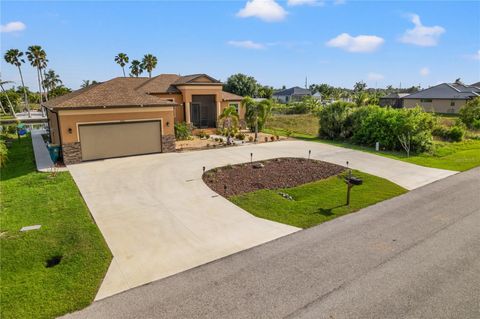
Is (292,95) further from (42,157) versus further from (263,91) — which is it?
(42,157)

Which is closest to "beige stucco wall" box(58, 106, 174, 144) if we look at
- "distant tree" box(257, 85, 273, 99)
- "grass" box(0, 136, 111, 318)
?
"grass" box(0, 136, 111, 318)

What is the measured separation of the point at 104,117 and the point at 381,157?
670 inches

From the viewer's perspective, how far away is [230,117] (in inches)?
1045

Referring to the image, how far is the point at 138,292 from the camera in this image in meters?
6.30

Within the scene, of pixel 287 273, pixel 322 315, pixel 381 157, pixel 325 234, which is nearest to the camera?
pixel 322 315

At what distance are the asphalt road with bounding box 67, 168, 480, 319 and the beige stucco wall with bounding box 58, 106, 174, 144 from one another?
13383 mm

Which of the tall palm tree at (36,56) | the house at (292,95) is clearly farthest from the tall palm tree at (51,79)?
the house at (292,95)

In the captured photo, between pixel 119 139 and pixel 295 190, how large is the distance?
1131 centimetres

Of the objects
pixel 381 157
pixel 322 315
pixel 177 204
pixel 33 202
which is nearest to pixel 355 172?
pixel 381 157

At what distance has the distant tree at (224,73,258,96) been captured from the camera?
5053 centimetres

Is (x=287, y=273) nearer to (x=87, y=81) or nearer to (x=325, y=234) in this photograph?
(x=325, y=234)

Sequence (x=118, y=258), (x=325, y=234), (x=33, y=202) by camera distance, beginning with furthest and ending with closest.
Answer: (x=33, y=202) → (x=325, y=234) → (x=118, y=258)

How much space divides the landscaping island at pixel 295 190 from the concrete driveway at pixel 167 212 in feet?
2.21

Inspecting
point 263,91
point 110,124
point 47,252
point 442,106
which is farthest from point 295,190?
point 442,106
